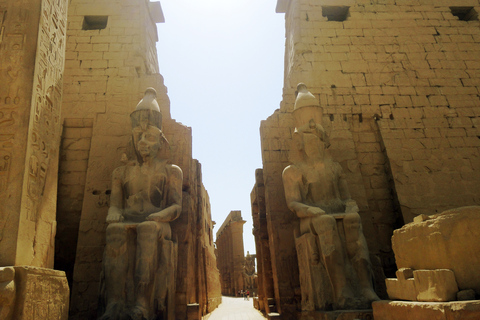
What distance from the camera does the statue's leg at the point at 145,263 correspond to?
11.3 ft

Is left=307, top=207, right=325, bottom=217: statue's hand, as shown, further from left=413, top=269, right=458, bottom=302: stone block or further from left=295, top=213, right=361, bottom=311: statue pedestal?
left=413, top=269, right=458, bottom=302: stone block

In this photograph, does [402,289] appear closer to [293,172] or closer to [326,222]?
[326,222]

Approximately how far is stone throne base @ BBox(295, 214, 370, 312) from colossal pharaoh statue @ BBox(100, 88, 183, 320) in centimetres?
147

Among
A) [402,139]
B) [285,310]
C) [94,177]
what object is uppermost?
[402,139]

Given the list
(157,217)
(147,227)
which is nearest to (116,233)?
(147,227)

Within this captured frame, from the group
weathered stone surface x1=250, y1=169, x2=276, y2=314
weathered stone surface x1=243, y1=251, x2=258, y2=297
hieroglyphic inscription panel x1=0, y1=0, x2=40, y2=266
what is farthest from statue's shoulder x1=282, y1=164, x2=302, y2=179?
weathered stone surface x1=243, y1=251, x2=258, y2=297

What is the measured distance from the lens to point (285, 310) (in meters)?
4.57

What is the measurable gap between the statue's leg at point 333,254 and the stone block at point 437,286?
1.12m

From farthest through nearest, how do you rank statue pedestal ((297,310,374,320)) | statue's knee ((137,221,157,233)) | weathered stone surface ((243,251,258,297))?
weathered stone surface ((243,251,258,297)) → statue's knee ((137,221,157,233)) → statue pedestal ((297,310,374,320))

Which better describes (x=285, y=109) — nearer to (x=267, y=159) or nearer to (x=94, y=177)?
(x=267, y=159)

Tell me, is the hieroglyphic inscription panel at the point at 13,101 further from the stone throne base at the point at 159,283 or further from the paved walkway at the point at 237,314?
the paved walkway at the point at 237,314

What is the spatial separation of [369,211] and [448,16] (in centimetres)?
449

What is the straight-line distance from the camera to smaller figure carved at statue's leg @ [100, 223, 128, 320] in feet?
11.4

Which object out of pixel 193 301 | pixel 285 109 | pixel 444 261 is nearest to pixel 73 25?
pixel 285 109
